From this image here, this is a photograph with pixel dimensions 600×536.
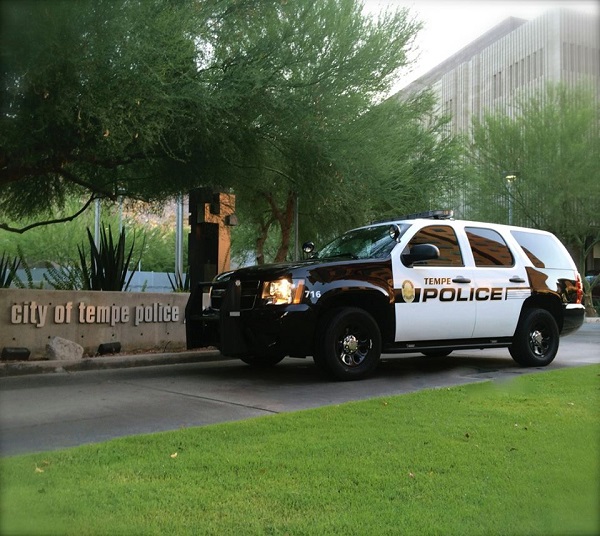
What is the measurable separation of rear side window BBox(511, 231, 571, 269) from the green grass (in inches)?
172

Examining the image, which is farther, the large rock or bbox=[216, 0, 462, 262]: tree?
bbox=[216, 0, 462, 262]: tree

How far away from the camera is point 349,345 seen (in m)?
7.77

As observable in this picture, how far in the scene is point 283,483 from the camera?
3689mm

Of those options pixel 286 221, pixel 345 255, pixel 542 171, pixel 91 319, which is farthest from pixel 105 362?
pixel 542 171

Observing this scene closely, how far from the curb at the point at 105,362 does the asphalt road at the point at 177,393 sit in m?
0.17

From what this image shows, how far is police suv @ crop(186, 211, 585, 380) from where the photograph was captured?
24.6 ft

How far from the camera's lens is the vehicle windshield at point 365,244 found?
8320 mm

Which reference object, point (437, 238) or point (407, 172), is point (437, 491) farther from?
point (407, 172)

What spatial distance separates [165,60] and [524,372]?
6304 mm

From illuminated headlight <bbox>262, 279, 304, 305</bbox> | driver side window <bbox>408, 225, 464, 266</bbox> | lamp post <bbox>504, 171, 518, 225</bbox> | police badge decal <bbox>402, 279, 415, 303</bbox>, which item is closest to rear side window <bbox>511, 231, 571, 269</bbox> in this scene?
driver side window <bbox>408, 225, 464, 266</bbox>

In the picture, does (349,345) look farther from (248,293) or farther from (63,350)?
(63,350)

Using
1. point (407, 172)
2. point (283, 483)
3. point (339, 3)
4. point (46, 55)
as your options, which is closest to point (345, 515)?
point (283, 483)

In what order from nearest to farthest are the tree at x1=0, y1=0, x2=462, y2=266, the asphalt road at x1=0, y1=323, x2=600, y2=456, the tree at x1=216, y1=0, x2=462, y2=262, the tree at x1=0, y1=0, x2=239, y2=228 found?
the asphalt road at x1=0, y1=323, x2=600, y2=456 < the tree at x1=0, y1=0, x2=239, y2=228 < the tree at x1=0, y1=0, x2=462, y2=266 < the tree at x1=216, y1=0, x2=462, y2=262

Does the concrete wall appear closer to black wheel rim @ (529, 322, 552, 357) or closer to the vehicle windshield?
the vehicle windshield
